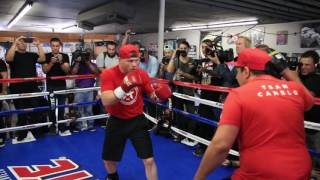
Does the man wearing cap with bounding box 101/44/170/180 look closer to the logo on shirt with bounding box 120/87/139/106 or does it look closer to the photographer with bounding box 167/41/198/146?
the logo on shirt with bounding box 120/87/139/106

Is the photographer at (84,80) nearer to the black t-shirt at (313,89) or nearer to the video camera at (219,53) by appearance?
the video camera at (219,53)

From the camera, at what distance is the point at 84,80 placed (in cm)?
500

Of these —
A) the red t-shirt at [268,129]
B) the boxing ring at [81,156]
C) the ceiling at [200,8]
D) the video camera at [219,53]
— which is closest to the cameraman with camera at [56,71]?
the boxing ring at [81,156]

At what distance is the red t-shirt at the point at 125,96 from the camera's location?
2.51 metres

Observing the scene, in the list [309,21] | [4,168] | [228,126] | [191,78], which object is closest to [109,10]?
[191,78]

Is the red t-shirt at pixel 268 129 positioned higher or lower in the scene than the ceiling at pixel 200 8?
lower

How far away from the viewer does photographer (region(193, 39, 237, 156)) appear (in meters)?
3.53

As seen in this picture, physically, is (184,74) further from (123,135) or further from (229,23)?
(229,23)

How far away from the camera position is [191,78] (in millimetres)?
4180

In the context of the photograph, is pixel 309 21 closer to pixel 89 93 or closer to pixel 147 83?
pixel 89 93

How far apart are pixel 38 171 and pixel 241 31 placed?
10351 millimetres

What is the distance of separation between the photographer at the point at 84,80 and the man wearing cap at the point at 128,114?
89.9 inches

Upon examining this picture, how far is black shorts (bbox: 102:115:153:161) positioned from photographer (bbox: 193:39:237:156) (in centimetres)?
135

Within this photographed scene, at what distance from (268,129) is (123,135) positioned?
1.55 meters
